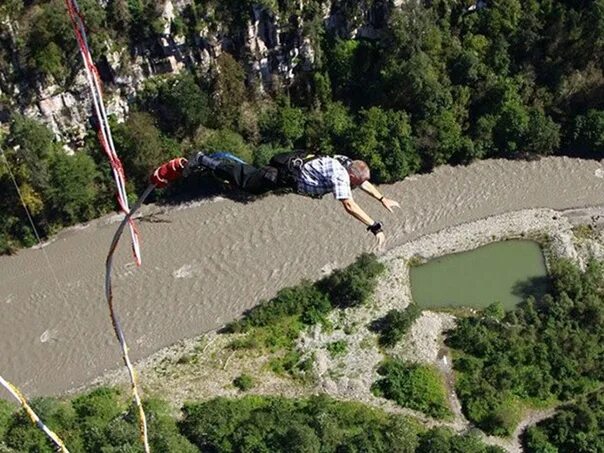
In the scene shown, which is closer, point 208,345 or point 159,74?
point 208,345

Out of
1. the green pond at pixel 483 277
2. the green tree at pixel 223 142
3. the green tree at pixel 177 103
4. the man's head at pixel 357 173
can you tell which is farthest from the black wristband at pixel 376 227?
the green tree at pixel 177 103

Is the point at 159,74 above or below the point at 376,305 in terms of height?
above

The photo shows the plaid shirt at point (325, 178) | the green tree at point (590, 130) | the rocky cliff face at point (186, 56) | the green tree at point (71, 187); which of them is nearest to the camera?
the plaid shirt at point (325, 178)

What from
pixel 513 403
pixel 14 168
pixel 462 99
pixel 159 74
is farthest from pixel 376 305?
pixel 14 168

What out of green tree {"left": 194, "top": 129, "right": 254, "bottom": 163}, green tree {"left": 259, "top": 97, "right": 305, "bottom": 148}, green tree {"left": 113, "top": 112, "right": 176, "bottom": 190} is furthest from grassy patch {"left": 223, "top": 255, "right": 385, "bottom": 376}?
green tree {"left": 113, "top": 112, "right": 176, "bottom": 190}

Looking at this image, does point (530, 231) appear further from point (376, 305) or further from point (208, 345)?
point (208, 345)

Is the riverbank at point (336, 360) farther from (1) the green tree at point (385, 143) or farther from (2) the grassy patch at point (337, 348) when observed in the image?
(1) the green tree at point (385, 143)
